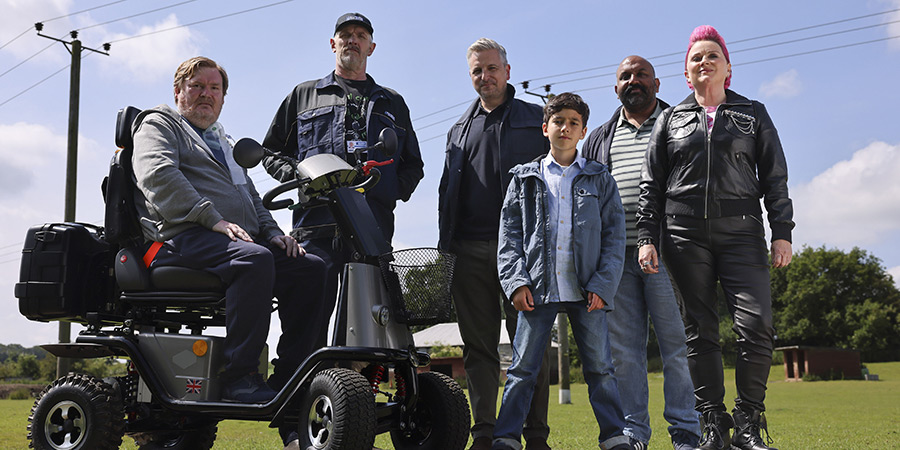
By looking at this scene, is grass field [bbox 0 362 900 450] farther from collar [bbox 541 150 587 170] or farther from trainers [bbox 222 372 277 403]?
collar [bbox 541 150 587 170]

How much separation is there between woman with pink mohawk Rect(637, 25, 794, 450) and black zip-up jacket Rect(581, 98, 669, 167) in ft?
2.02

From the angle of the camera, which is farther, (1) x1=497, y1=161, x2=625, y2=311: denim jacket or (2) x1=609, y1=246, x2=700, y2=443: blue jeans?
(2) x1=609, y1=246, x2=700, y2=443: blue jeans

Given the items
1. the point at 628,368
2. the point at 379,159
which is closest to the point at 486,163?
the point at 379,159

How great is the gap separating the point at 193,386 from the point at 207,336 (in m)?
0.26

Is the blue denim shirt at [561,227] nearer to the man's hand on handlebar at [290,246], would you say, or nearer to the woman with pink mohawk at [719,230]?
the woman with pink mohawk at [719,230]

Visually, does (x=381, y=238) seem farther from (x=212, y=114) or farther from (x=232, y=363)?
(x=212, y=114)

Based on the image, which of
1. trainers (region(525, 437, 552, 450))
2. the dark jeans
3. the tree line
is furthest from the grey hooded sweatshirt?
the tree line

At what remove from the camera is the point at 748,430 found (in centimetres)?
376

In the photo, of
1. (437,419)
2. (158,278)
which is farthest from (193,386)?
(437,419)

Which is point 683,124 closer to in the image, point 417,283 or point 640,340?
point 640,340

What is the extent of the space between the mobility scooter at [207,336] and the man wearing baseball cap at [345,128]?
0.47m

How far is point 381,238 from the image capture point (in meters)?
3.79

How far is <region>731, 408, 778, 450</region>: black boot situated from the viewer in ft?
12.2

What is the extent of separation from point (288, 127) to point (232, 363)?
188 centimetres
